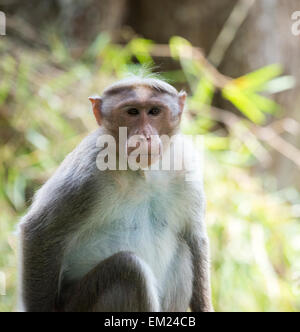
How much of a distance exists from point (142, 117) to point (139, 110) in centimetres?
5

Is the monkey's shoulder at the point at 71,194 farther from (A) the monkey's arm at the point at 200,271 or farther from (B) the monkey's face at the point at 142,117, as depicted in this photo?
(A) the monkey's arm at the point at 200,271

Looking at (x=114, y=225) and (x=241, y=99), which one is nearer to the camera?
(x=114, y=225)

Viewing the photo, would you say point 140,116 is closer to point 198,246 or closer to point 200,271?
point 198,246

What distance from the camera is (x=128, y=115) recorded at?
2887 millimetres

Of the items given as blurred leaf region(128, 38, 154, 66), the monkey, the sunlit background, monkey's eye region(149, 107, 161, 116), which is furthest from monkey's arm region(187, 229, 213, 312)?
blurred leaf region(128, 38, 154, 66)

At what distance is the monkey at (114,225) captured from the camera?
2.88m

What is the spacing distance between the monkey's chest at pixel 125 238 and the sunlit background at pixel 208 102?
1.65 meters

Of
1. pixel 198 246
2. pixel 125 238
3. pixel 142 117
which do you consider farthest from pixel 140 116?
pixel 198 246

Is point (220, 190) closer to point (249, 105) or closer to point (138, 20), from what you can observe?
point (249, 105)

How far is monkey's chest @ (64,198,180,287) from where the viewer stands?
302 centimetres

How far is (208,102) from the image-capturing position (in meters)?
6.82

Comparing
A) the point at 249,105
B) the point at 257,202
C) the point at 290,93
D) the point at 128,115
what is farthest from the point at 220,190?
the point at 128,115

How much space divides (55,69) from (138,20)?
187cm

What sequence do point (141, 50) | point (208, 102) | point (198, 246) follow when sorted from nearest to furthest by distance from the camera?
point (198, 246), point (141, 50), point (208, 102)
